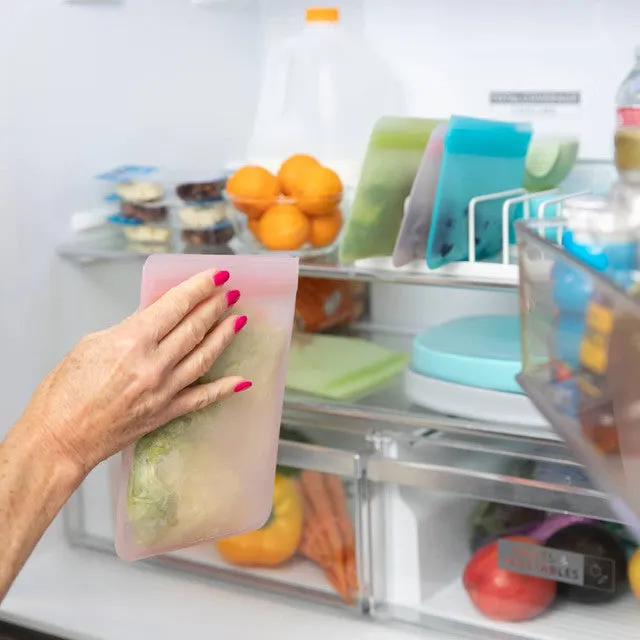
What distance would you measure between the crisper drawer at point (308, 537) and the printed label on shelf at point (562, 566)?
0.22 metres

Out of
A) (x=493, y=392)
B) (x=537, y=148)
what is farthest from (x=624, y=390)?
(x=537, y=148)

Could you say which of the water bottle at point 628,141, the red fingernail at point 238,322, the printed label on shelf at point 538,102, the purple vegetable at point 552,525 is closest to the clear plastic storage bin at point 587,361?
the red fingernail at point 238,322

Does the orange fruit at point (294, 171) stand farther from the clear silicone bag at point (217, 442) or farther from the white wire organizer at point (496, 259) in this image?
the clear silicone bag at point (217, 442)

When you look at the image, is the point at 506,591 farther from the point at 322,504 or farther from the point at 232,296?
the point at 232,296

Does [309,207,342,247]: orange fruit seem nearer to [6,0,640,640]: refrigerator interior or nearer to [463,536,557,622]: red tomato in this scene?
[6,0,640,640]: refrigerator interior

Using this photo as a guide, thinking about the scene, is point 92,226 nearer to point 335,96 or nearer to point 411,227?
point 335,96

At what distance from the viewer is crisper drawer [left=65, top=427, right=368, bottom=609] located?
151 cm

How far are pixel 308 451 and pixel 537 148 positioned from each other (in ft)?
1.81

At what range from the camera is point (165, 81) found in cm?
182

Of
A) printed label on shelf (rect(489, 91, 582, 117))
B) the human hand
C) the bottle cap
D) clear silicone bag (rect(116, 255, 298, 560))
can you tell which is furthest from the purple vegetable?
the bottle cap

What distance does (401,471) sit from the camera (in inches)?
56.9

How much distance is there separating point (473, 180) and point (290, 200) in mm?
273

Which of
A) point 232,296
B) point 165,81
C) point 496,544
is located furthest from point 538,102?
point 232,296

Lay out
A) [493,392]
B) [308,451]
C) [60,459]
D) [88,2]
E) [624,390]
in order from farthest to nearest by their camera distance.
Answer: [88,2] < [308,451] < [493,392] < [60,459] < [624,390]
